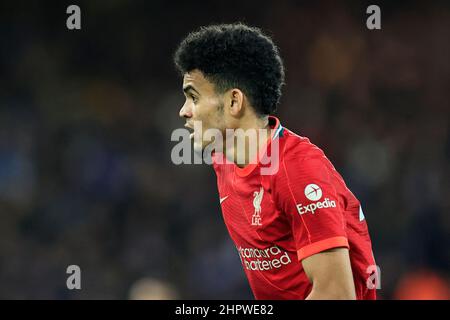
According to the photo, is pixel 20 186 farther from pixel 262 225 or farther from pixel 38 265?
pixel 262 225

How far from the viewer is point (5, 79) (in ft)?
28.3

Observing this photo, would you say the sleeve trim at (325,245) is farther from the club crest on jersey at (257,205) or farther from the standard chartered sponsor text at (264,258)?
the club crest on jersey at (257,205)

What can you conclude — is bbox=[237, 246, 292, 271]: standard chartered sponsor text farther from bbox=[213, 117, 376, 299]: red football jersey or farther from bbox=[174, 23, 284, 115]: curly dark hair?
bbox=[174, 23, 284, 115]: curly dark hair

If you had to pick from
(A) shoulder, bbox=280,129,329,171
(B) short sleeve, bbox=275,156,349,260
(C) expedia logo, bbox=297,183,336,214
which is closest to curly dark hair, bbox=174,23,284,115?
(A) shoulder, bbox=280,129,329,171

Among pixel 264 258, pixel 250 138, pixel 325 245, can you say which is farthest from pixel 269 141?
pixel 325 245

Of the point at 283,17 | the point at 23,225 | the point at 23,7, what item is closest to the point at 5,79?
the point at 23,7

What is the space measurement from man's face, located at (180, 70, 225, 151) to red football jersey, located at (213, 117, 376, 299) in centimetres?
24

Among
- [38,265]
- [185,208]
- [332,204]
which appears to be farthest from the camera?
[185,208]

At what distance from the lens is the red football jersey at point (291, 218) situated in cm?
296

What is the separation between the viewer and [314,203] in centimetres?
295

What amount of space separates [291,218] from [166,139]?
5.49 meters

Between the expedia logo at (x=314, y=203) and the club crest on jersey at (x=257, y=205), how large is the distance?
33cm

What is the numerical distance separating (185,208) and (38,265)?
5.36 feet

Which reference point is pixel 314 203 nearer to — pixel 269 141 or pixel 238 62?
pixel 269 141
